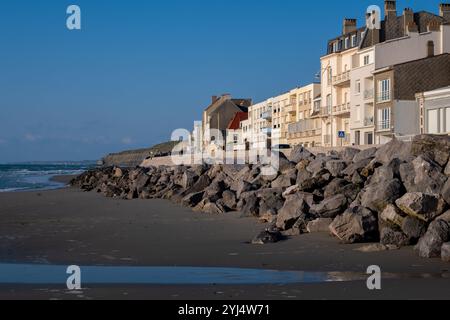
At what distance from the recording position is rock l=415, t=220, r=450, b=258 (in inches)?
494

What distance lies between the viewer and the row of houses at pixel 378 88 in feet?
141

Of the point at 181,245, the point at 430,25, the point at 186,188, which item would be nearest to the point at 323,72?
the point at 430,25

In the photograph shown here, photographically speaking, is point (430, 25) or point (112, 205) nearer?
point (112, 205)

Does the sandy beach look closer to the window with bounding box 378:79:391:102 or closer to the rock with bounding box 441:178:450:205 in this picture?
the rock with bounding box 441:178:450:205

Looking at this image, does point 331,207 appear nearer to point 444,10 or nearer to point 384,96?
point 384,96

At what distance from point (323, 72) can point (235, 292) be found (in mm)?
53410

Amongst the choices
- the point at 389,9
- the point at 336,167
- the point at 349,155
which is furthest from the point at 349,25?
the point at 336,167

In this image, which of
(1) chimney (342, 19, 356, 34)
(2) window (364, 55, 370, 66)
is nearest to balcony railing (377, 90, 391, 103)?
(2) window (364, 55, 370, 66)

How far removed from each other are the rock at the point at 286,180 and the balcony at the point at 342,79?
34167 millimetres

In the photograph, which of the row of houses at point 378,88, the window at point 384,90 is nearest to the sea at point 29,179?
the row of houses at point 378,88

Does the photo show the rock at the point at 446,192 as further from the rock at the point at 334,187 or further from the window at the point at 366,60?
the window at the point at 366,60
